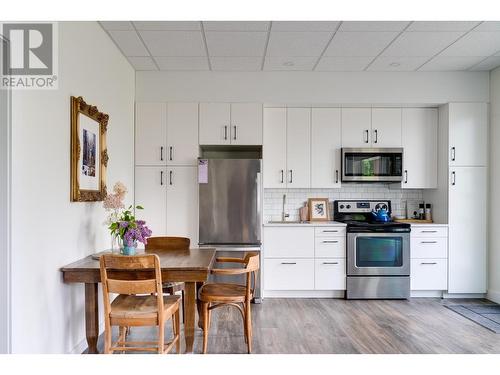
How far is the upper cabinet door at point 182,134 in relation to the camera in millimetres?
4461

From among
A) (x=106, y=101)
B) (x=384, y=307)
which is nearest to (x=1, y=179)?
(x=106, y=101)

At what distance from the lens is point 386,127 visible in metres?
4.73

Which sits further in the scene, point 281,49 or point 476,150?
point 476,150

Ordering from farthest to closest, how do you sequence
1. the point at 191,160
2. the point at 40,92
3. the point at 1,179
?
the point at 191,160
the point at 40,92
the point at 1,179

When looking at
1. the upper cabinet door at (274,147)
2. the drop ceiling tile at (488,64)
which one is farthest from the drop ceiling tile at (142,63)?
the drop ceiling tile at (488,64)

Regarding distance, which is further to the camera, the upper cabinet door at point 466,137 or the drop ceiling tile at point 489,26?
the upper cabinet door at point 466,137

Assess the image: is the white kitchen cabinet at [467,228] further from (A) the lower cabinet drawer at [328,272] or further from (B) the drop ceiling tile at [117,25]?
(B) the drop ceiling tile at [117,25]

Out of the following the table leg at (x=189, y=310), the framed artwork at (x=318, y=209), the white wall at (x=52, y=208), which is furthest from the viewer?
the framed artwork at (x=318, y=209)

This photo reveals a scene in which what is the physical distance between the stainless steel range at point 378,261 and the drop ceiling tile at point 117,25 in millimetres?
3103

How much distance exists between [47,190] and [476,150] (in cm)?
449

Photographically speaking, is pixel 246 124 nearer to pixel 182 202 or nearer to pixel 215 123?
pixel 215 123

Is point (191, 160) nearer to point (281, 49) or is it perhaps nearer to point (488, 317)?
point (281, 49)

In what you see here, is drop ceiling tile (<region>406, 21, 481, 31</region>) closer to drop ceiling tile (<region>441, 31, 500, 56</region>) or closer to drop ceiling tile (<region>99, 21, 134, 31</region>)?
drop ceiling tile (<region>441, 31, 500, 56</region>)

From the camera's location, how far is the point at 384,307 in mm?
4172
